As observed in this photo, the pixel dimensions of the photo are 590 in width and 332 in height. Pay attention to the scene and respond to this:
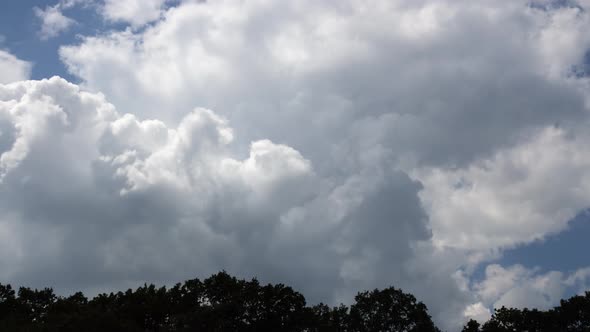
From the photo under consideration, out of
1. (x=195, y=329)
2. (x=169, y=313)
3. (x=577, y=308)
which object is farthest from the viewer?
(x=577, y=308)

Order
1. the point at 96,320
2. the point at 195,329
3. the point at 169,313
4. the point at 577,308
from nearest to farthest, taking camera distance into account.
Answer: the point at 96,320, the point at 195,329, the point at 169,313, the point at 577,308

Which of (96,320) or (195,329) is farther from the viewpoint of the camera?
(195,329)

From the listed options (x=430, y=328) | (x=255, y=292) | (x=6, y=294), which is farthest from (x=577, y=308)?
(x=6, y=294)

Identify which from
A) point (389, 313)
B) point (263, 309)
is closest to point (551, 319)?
point (389, 313)

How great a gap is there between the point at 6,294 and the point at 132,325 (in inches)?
1233

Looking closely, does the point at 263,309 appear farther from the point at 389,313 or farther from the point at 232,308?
the point at 389,313

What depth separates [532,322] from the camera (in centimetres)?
9719

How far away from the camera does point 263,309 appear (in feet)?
305

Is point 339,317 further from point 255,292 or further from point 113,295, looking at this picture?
point 113,295

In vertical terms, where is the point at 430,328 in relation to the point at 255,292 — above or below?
below

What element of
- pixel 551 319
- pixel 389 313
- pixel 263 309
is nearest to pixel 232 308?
pixel 263 309

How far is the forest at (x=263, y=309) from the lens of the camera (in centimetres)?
8956

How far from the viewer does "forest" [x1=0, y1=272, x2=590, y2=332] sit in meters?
89.6

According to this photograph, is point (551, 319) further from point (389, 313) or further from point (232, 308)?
point (232, 308)
